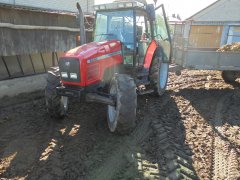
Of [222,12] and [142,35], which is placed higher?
[222,12]

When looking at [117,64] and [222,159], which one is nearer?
[222,159]

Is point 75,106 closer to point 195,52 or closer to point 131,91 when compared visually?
point 131,91

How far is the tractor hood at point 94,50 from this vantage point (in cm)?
455

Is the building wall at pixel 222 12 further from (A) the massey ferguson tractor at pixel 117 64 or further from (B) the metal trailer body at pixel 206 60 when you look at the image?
(A) the massey ferguson tractor at pixel 117 64

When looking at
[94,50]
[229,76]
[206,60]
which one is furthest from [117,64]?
[229,76]

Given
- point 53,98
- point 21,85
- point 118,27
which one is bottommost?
point 21,85

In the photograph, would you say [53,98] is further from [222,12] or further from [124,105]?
[222,12]

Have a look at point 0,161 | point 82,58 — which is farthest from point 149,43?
point 0,161

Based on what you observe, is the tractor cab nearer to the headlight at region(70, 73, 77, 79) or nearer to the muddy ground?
the muddy ground

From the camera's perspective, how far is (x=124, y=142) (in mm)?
4328

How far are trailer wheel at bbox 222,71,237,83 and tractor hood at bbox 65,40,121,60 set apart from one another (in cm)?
Answer: 457

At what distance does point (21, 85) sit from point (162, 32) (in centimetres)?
386

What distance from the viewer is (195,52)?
26.1 feet

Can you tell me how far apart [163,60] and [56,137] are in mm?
3568
